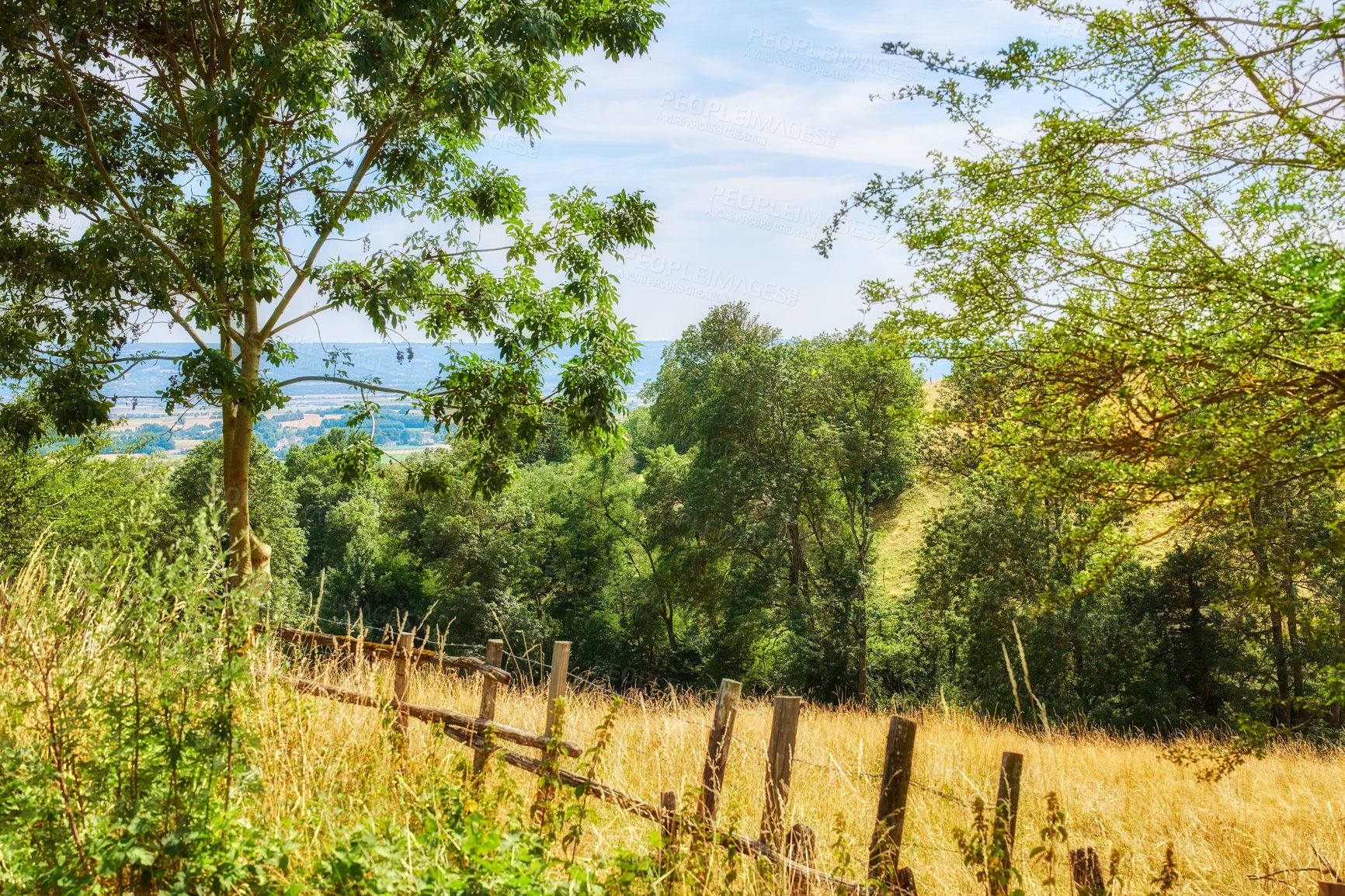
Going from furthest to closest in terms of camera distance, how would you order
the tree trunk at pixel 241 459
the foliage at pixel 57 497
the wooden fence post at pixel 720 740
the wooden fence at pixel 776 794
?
the foliage at pixel 57 497
the tree trunk at pixel 241 459
the wooden fence post at pixel 720 740
the wooden fence at pixel 776 794

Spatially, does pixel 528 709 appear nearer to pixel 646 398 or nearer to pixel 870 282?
pixel 870 282

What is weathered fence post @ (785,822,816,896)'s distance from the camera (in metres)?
3.28

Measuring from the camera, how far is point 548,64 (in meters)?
8.19

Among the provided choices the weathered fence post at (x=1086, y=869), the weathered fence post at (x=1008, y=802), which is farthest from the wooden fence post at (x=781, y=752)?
the weathered fence post at (x=1086, y=869)

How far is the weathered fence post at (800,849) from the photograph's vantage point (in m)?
3.28

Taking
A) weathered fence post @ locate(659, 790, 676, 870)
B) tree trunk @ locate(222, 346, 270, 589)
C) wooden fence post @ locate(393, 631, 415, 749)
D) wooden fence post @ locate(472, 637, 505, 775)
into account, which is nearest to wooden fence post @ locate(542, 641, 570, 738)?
wooden fence post @ locate(472, 637, 505, 775)

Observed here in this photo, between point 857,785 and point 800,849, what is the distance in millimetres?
1808

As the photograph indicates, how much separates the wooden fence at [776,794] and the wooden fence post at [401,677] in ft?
0.08

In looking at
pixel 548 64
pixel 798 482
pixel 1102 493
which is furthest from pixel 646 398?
pixel 1102 493

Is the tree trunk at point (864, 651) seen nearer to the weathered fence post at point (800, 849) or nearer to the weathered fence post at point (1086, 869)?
the weathered fence post at point (800, 849)

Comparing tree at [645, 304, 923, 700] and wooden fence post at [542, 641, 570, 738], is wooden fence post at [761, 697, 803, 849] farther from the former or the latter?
tree at [645, 304, 923, 700]

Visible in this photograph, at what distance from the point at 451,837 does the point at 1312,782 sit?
939 cm

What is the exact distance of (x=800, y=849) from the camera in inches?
134

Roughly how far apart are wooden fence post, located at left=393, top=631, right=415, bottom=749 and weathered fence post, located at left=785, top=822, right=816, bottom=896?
2.98 m
